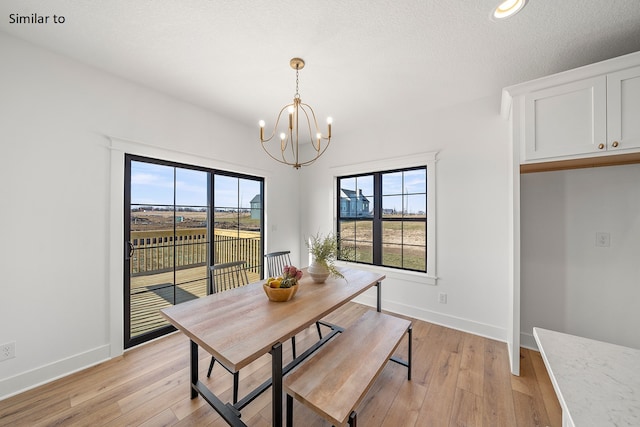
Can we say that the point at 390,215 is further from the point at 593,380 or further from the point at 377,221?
the point at 593,380

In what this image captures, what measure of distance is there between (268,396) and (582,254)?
9.91 ft

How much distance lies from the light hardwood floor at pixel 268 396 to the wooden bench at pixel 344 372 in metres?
0.30

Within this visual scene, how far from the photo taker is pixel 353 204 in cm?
381

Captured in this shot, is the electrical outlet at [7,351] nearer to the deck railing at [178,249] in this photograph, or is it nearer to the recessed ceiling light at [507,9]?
the deck railing at [178,249]

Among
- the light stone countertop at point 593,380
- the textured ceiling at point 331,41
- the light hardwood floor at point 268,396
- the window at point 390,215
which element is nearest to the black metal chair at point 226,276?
the light hardwood floor at point 268,396

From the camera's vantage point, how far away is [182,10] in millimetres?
1531

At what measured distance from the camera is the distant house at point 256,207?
3.70 metres

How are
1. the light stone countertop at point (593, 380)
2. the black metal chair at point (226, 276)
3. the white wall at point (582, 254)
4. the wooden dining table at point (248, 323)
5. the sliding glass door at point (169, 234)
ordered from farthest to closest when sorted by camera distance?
the sliding glass door at point (169, 234)
the black metal chair at point (226, 276)
the white wall at point (582, 254)
the wooden dining table at point (248, 323)
the light stone countertop at point (593, 380)

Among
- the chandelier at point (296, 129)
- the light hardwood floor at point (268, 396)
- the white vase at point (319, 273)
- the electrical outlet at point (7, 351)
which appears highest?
the chandelier at point (296, 129)

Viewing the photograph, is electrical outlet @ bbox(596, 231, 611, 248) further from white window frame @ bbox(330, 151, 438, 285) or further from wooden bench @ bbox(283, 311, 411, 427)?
wooden bench @ bbox(283, 311, 411, 427)

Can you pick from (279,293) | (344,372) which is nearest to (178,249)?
(279,293)

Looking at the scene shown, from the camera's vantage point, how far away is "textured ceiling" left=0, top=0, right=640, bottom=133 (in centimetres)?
151

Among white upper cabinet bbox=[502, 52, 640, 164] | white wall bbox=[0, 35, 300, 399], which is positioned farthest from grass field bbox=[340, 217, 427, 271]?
white wall bbox=[0, 35, 300, 399]

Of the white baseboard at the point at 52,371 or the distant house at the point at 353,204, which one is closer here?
the white baseboard at the point at 52,371
